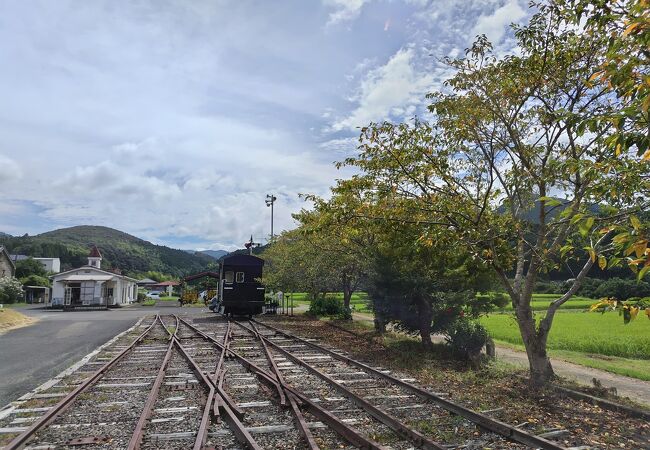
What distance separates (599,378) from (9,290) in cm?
5297

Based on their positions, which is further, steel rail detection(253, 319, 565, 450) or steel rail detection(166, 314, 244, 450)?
steel rail detection(166, 314, 244, 450)

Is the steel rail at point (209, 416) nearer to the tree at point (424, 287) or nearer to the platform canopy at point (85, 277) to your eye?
the tree at point (424, 287)

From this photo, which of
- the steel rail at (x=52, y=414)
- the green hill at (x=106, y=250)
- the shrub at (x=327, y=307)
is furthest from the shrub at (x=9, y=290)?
the green hill at (x=106, y=250)

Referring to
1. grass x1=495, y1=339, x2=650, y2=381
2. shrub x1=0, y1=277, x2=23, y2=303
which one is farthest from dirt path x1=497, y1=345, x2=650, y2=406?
shrub x1=0, y1=277, x2=23, y2=303

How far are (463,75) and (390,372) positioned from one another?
20.6ft

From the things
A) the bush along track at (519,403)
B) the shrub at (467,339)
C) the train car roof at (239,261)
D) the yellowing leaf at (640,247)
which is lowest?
the bush along track at (519,403)

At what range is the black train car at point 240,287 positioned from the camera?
89.0 feet

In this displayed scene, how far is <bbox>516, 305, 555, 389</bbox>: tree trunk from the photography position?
359 inches

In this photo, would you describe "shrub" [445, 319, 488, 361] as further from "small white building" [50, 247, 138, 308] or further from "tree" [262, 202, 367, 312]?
"small white building" [50, 247, 138, 308]

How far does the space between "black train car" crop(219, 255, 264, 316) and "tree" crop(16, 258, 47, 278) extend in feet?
174

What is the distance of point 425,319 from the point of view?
13602 millimetres

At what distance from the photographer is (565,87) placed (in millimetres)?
8766

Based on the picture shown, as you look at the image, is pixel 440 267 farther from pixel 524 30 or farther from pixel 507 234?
pixel 524 30

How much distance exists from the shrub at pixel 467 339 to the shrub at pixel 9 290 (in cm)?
4861
